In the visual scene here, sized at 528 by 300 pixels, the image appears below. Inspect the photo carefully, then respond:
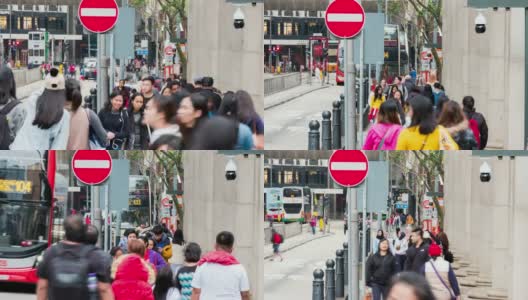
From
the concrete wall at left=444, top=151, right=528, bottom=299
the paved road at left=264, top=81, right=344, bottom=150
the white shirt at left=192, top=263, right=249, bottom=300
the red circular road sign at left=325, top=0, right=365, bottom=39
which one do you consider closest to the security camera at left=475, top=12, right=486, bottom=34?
the concrete wall at left=444, top=151, right=528, bottom=299

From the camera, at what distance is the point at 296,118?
103ft

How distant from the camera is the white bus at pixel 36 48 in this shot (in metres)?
36.0

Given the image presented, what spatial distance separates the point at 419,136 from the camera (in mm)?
15914

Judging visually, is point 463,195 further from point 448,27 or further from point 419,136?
point 419,136

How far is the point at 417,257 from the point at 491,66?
10.8 meters

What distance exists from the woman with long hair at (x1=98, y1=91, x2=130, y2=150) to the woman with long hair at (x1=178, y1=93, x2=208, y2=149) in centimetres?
399

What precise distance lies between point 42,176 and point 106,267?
10557 millimetres

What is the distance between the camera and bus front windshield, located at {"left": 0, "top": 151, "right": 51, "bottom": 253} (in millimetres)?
23531

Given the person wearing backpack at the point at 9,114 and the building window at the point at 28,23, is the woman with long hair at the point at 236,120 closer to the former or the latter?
the person wearing backpack at the point at 9,114

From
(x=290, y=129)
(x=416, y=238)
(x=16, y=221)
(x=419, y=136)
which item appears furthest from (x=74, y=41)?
(x=419, y=136)

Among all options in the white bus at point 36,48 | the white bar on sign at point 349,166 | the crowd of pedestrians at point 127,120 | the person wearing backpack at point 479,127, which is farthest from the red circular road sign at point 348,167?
the white bus at point 36,48

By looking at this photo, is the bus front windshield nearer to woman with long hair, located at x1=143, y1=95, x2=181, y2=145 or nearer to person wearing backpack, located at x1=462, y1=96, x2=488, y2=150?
person wearing backpack, located at x1=462, y1=96, x2=488, y2=150

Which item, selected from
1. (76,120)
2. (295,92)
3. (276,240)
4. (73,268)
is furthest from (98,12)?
(276,240)

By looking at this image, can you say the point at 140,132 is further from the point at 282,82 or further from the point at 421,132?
the point at 282,82
